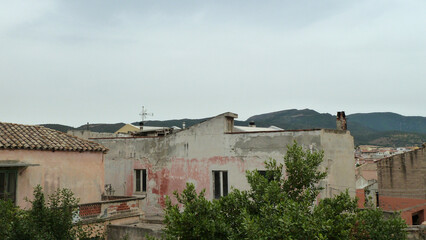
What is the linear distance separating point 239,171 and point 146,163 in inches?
240

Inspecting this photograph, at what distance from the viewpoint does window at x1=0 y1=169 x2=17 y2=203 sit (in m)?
14.1

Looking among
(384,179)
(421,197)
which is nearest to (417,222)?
(421,197)

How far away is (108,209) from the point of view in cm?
1595

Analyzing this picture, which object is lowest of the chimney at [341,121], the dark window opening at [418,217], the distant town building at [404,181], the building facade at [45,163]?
the dark window opening at [418,217]

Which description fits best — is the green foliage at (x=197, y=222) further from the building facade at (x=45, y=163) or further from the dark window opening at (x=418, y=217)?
the dark window opening at (x=418, y=217)

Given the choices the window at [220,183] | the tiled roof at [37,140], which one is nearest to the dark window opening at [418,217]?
the window at [220,183]

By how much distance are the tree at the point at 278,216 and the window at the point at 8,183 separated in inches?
386

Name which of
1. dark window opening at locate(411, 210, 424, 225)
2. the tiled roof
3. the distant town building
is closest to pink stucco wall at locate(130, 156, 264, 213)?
the tiled roof

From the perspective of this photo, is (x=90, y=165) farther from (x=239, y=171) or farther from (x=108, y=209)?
(x=239, y=171)

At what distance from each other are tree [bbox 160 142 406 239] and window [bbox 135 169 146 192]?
14.1 metres

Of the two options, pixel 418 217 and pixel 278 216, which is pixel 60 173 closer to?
pixel 278 216

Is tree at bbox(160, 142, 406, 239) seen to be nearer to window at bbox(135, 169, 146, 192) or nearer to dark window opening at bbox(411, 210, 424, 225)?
window at bbox(135, 169, 146, 192)

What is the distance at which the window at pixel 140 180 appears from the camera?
21.4 m

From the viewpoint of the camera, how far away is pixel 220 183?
1895 cm
